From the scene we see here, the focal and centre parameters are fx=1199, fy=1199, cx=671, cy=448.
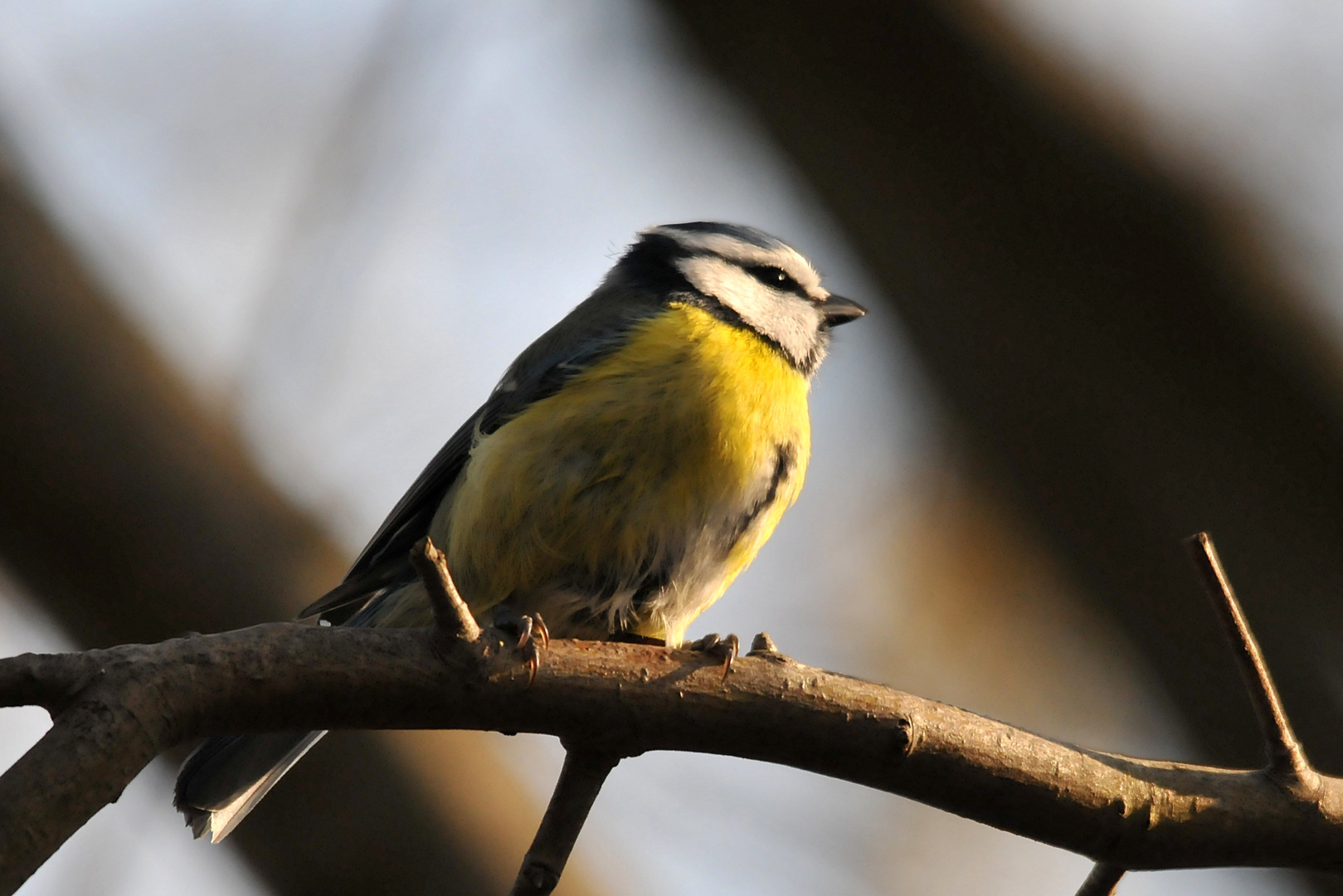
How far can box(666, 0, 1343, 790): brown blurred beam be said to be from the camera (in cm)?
229

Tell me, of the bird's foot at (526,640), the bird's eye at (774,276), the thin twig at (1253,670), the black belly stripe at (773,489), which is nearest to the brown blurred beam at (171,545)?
the black belly stripe at (773,489)

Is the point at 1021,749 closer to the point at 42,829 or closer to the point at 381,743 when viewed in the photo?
the point at 42,829

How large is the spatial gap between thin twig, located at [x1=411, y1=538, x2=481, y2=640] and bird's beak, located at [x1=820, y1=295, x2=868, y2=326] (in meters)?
1.57

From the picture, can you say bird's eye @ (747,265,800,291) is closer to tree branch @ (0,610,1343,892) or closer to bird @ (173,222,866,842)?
bird @ (173,222,866,842)

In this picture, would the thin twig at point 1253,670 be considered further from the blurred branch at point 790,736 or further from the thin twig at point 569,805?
the thin twig at point 569,805

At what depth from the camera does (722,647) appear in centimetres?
161

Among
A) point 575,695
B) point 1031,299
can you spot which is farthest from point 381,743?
point 1031,299

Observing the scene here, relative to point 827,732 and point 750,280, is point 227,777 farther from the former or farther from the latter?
point 750,280

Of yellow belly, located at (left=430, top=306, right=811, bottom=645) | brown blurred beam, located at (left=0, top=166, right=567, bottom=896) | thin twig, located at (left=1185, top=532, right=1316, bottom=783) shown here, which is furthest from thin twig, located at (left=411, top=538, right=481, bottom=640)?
brown blurred beam, located at (left=0, top=166, right=567, bottom=896)

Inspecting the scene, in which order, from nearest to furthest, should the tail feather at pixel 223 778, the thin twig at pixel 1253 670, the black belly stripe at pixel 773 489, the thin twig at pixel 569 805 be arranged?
1. the thin twig at pixel 1253 670
2. the thin twig at pixel 569 805
3. the tail feather at pixel 223 778
4. the black belly stripe at pixel 773 489

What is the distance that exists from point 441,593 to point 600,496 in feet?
2.57

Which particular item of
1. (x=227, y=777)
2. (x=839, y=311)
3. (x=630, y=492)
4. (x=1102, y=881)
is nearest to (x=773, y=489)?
(x=630, y=492)

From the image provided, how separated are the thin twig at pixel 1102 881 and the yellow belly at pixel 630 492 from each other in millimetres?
883

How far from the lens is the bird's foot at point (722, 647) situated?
5.05ft
